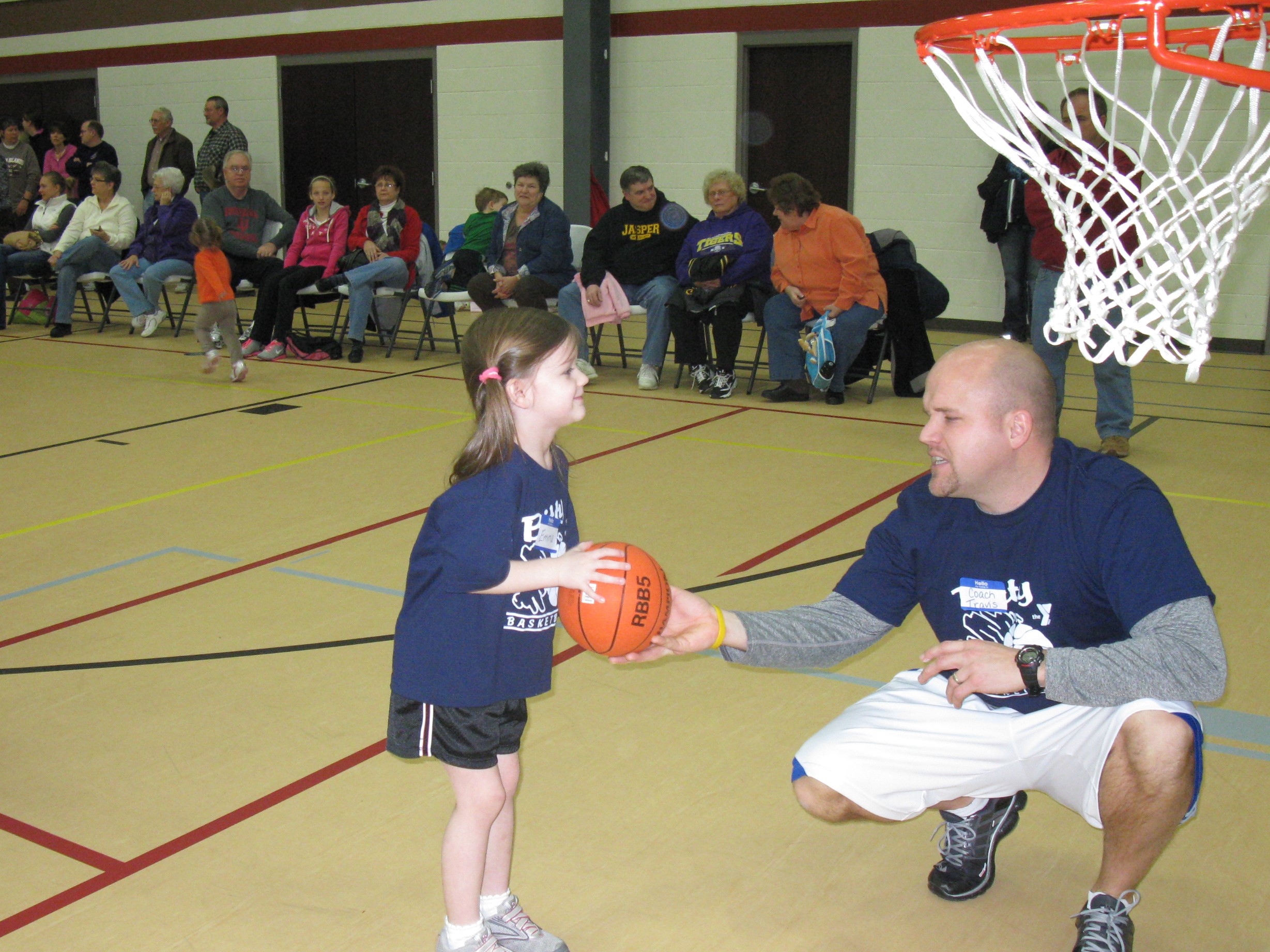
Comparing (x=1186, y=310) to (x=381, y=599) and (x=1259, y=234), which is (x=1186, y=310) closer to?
(x=381, y=599)

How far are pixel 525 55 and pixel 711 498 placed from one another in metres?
7.78

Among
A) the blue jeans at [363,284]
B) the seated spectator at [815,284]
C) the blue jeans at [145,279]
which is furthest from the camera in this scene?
the blue jeans at [145,279]

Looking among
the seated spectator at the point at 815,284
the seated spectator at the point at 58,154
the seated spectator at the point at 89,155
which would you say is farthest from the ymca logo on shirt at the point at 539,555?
the seated spectator at the point at 58,154

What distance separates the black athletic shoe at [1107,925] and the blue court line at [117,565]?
294 cm

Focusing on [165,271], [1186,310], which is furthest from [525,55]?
[1186,310]

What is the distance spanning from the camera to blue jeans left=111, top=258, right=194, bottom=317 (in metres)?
9.22

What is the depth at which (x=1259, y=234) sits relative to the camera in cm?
846

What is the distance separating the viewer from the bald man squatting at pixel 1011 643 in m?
1.81

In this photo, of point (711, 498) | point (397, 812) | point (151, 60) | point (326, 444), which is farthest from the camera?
point (151, 60)

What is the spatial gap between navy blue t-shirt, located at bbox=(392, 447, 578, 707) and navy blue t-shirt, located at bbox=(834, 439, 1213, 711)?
24.1 inches

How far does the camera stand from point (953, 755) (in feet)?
6.52

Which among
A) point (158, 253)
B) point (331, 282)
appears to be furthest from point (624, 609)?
point (158, 253)

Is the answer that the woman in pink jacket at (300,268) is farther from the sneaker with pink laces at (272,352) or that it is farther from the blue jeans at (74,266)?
the blue jeans at (74,266)

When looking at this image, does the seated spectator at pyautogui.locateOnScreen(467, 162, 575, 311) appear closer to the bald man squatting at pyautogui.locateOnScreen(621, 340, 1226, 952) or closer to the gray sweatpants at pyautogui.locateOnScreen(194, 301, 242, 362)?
the gray sweatpants at pyautogui.locateOnScreen(194, 301, 242, 362)
